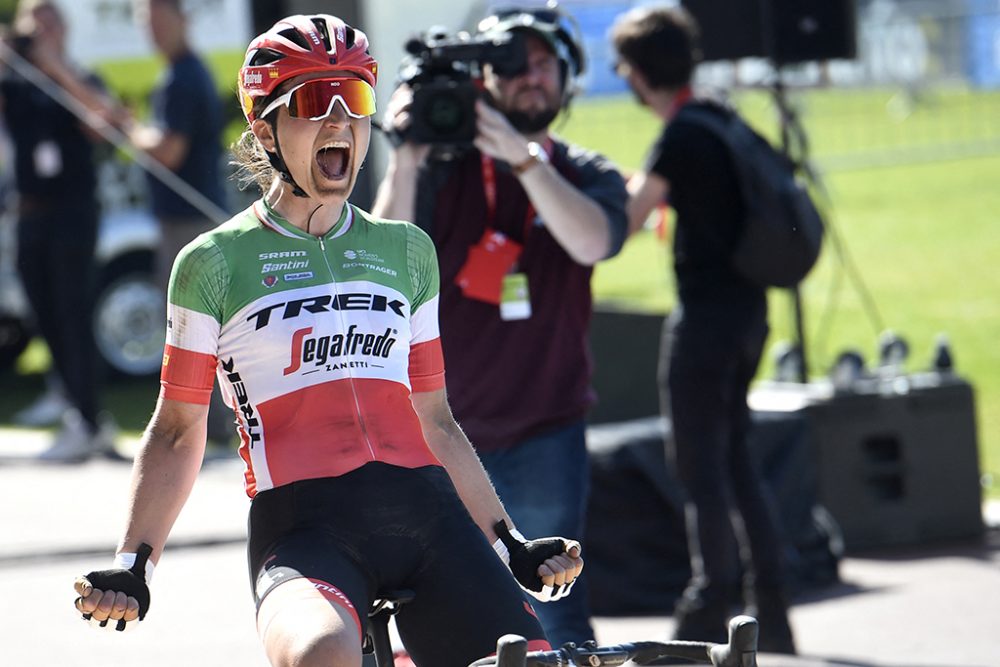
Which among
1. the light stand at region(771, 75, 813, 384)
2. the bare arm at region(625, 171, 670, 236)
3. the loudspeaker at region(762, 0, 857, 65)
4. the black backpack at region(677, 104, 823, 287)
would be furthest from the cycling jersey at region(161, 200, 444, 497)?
the loudspeaker at region(762, 0, 857, 65)

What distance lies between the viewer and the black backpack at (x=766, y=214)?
595 centimetres

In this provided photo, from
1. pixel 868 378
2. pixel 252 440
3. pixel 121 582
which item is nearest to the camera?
pixel 121 582

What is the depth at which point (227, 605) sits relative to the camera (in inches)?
293

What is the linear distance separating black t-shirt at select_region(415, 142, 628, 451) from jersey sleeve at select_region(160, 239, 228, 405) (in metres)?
1.53

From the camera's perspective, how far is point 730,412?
623 cm

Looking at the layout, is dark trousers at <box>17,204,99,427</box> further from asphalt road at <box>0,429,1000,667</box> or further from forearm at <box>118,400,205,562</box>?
forearm at <box>118,400,205,562</box>

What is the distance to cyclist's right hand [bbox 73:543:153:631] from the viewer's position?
3.14 metres

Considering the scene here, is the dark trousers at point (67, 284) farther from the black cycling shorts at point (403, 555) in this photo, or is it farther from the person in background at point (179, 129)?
the black cycling shorts at point (403, 555)

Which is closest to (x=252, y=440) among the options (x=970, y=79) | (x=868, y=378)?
(x=868, y=378)

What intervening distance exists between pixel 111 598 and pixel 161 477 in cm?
34

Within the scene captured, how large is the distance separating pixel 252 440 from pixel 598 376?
557cm

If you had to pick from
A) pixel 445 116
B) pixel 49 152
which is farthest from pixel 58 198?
pixel 445 116

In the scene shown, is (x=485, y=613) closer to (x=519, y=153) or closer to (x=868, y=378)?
(x=519, y=153)

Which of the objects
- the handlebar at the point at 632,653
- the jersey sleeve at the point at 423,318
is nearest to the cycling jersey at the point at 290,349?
the jersey sleeve at the point at 423,318
